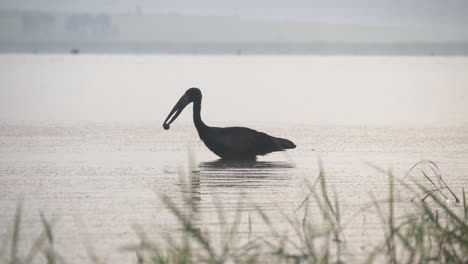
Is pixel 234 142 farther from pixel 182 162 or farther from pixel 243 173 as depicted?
pixel 243 173

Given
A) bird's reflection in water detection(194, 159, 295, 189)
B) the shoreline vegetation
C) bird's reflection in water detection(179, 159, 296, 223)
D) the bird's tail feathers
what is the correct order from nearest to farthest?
the shoreline vegetation, bird's reflection in water detection(179, 159, 296, 223), bird's reflection in water detection(194, 159, 295, 189), the bird's tail feathers

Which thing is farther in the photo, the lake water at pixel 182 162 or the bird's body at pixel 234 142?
the bird's body at pixel 234 142

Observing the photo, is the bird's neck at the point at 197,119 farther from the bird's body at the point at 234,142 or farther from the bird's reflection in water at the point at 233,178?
the bird's reflection in water at the point at 233,178

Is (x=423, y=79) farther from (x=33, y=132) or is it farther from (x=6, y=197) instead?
(x=6, y=197)

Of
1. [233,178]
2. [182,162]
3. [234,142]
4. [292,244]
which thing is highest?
[234,142]

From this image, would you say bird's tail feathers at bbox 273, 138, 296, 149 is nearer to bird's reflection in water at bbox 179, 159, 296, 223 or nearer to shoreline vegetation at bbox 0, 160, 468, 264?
bird's reflection in water at bbox 179, 159, 296, 223

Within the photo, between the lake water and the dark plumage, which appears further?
the dark plumage

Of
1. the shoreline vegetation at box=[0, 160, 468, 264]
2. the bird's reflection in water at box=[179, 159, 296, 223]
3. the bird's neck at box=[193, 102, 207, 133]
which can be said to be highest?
the bird's neck at box=[193, 102, 207, 133]

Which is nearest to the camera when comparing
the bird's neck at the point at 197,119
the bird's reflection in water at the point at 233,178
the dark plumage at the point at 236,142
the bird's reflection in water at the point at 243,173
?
the bird's reflection in water at the point at 233,178

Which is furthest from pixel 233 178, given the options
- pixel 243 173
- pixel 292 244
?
pixel 292 244

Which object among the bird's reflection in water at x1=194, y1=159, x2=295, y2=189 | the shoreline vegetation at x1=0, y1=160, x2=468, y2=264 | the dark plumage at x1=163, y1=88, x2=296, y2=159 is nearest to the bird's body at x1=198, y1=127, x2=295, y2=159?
the dark plumage at x1=163, y1=88, x2=296, y2=159

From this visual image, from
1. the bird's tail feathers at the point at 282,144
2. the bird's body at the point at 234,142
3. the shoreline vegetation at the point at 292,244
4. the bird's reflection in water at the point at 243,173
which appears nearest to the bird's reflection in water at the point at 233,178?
the bird's reflection in water at the point at 243,173

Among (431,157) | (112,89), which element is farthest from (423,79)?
(431,157)

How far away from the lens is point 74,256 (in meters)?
7.22
